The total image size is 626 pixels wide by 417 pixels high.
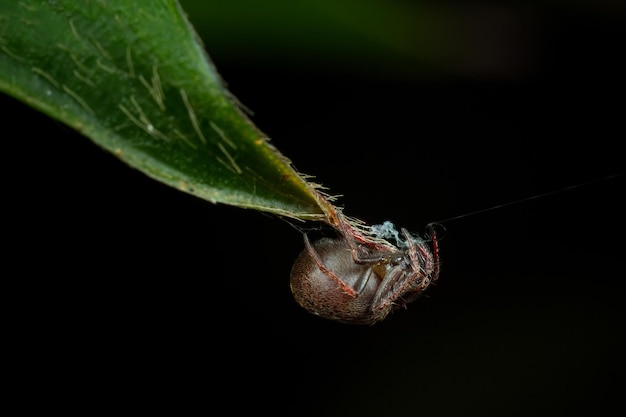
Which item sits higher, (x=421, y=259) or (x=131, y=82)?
(x=421, y=259)

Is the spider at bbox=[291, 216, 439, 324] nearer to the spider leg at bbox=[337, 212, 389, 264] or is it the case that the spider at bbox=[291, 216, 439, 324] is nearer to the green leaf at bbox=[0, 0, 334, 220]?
the spider leg at bbox=[337, 212, 389, 264]

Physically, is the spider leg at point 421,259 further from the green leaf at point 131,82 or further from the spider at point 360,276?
the green leaf at point 131,82

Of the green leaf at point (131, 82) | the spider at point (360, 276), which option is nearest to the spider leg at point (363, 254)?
the spider at point (360, 276)

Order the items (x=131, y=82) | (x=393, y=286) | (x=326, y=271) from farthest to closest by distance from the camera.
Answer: (x=393, y=286) < (x=326, y=271) < (x=131, y=82)

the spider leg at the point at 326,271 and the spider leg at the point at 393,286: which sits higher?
the spider leg at the point at 393,286

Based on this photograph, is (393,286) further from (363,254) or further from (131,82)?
(131,82)

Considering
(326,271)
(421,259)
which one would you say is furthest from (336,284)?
(421,259)

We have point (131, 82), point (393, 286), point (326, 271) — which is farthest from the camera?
point (393, 286)
